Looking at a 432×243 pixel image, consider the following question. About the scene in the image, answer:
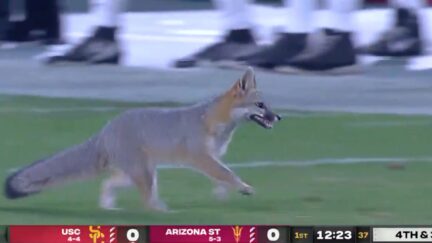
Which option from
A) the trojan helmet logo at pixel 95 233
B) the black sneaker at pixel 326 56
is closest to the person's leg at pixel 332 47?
the black sneaker at pixel 326 56

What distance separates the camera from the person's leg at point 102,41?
8055 mm

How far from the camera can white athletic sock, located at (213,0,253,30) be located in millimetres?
8047

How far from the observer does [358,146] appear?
7.79 m

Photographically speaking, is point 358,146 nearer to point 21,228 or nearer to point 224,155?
point 224,155

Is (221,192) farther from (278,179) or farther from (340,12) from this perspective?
(340,12)

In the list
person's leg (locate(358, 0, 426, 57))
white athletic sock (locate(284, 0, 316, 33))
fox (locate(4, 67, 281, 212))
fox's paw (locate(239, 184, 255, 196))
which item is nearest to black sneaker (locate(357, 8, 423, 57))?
person's leg (locate(358, 0, 426, 57))

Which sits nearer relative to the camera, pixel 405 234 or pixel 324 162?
pixel 405 234

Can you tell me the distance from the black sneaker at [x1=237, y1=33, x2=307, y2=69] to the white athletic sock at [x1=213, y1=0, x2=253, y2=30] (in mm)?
106

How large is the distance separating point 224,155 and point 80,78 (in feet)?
2.15

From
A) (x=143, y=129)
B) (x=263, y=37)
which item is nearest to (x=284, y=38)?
(x=263, y=37)

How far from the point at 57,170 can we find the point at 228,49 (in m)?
0.71

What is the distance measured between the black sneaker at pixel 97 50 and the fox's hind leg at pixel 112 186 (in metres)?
0.46

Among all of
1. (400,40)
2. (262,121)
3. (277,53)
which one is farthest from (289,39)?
(400,40)

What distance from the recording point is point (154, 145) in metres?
7.78
